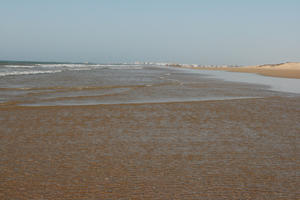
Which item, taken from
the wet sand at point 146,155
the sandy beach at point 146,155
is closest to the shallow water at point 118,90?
the sandy beach at point 146,155

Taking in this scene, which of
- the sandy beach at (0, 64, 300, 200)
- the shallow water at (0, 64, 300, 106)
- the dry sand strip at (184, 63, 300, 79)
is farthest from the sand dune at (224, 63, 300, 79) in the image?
the sandy beach at (0, 64, 300, 200)

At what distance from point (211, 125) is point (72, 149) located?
166 inches

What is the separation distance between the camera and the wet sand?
420cm

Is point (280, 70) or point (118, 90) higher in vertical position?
point (280, 70)

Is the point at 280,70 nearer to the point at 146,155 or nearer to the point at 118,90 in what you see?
the point at 118,90

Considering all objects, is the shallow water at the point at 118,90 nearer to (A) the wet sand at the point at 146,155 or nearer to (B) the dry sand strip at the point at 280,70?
(A) the wet sand at the point at 146,155

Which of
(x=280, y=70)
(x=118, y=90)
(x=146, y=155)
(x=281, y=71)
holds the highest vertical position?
(x=280, y=70)

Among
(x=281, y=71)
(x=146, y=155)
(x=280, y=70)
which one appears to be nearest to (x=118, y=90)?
(x=146, y=155)

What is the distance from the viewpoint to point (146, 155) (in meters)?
5.72

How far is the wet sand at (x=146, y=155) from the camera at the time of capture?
4199 mm

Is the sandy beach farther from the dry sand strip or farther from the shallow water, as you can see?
the dry sand strip

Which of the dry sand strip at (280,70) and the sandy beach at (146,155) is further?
the dry sand strip at (280,70)

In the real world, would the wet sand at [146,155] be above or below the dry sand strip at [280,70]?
below

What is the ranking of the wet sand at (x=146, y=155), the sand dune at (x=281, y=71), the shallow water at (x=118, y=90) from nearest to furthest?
the wet sand at (x=146, y=155)
the shallow water at (x=118, y=90)
the sand dune at (x=281, y=71)
